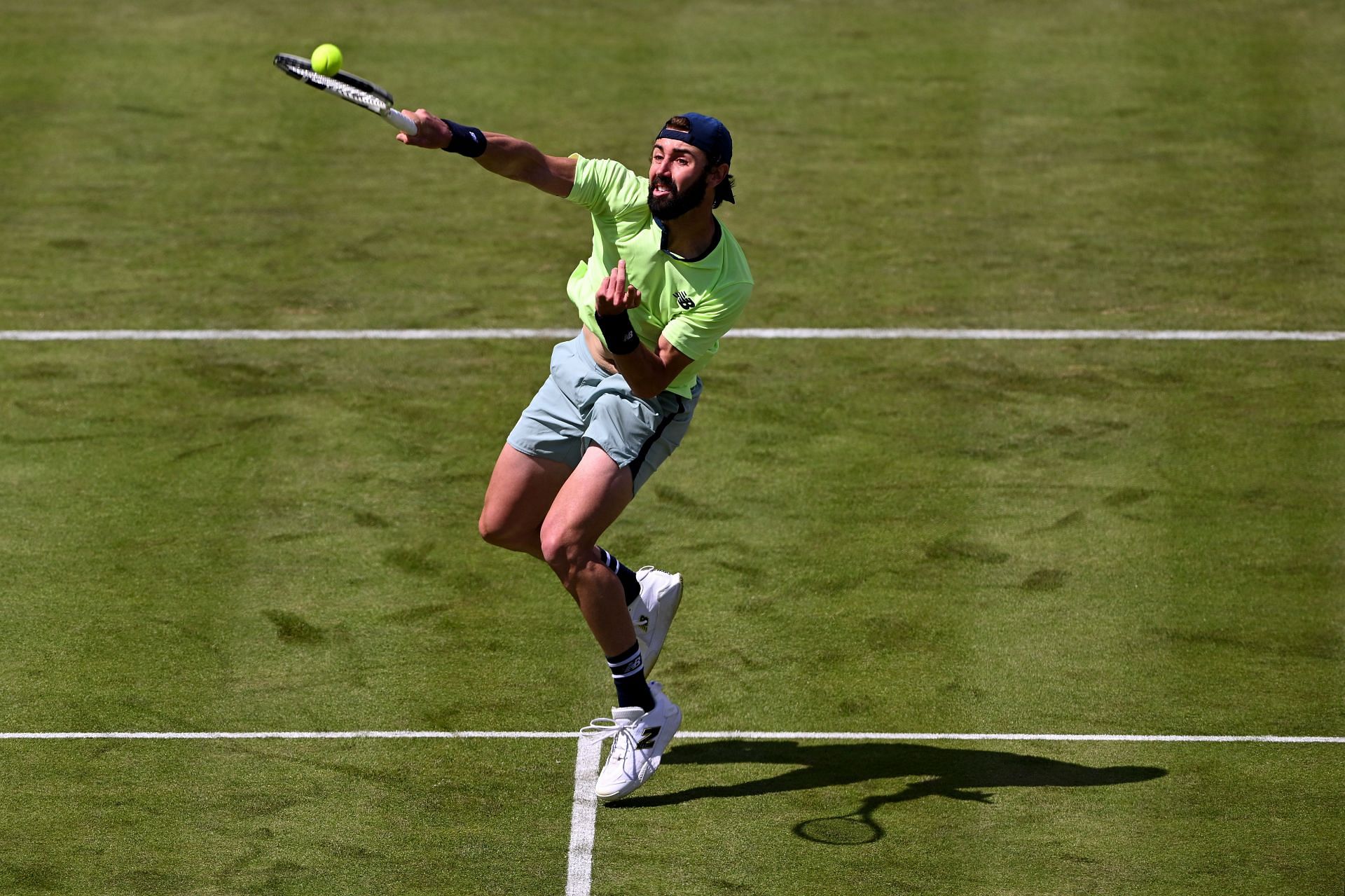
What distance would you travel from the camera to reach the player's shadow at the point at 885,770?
295 inches

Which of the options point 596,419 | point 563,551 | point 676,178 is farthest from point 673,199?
point 563,551

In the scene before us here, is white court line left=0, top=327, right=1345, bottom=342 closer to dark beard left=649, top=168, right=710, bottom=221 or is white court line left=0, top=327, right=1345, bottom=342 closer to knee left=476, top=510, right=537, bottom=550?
knee left=476, top=510, right=537, bottom=550

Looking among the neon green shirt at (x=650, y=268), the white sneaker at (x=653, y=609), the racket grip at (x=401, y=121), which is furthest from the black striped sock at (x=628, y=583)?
the racket grip at (x=401, y=121)

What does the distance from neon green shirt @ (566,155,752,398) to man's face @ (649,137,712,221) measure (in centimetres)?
19

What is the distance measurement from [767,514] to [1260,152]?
6.44m

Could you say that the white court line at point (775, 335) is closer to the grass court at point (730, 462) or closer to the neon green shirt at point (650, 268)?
the grass court at point (730, 462)

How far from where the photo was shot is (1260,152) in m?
14.6

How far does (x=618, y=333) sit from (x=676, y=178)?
73 centimetres

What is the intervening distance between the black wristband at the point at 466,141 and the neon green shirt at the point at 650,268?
45 cm

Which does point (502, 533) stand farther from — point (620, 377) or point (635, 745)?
point (635, 745)

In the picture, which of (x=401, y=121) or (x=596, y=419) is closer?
(x=401, y=121)

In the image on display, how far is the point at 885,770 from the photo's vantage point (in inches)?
302

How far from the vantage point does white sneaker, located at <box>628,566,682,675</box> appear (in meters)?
8.03

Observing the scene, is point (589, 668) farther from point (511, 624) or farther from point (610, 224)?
point (610, 224)
